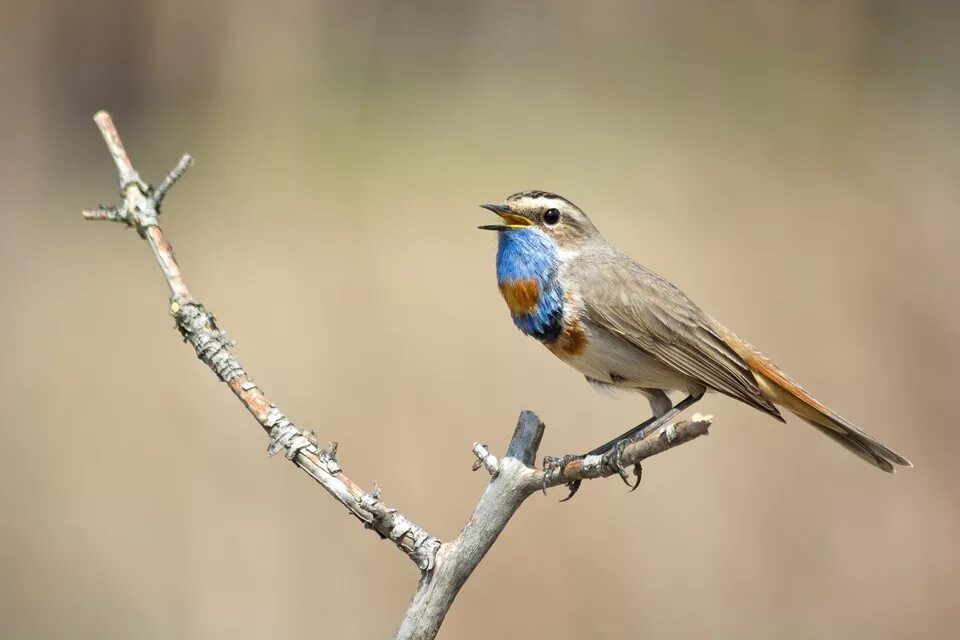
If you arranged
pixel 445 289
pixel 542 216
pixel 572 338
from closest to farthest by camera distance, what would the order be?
pixel 572 338 < pixel 542 216 < pixel 445 289

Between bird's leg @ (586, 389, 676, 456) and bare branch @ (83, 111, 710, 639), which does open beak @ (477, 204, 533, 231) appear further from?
bare branch @ (83, 111, 710, 639)

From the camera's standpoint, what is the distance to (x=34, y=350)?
23.6ft

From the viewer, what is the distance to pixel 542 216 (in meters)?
4.27

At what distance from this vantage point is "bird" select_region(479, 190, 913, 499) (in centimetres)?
412

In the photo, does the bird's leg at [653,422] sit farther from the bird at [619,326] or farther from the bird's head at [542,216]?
the bird's head at [542,216]

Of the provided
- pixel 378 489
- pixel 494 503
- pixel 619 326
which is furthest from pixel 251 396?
pixel 619 326

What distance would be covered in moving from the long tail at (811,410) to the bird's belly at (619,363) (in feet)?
1.03

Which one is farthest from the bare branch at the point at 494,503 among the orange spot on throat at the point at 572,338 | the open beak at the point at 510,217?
the open beak at the point at 510,217

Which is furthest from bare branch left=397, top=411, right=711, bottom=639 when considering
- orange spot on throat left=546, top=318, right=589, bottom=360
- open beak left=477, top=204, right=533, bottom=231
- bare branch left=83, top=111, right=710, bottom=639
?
open beak left=477, top=204, right=533, bottom=231

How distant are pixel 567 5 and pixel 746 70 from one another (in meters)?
1.39

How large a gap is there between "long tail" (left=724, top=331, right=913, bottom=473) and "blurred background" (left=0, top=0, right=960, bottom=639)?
94.1 inches

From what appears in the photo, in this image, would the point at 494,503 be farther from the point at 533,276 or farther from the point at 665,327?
the point at 665,327

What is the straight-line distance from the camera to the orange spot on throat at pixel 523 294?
4121 mm

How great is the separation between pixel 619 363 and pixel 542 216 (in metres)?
0.60
